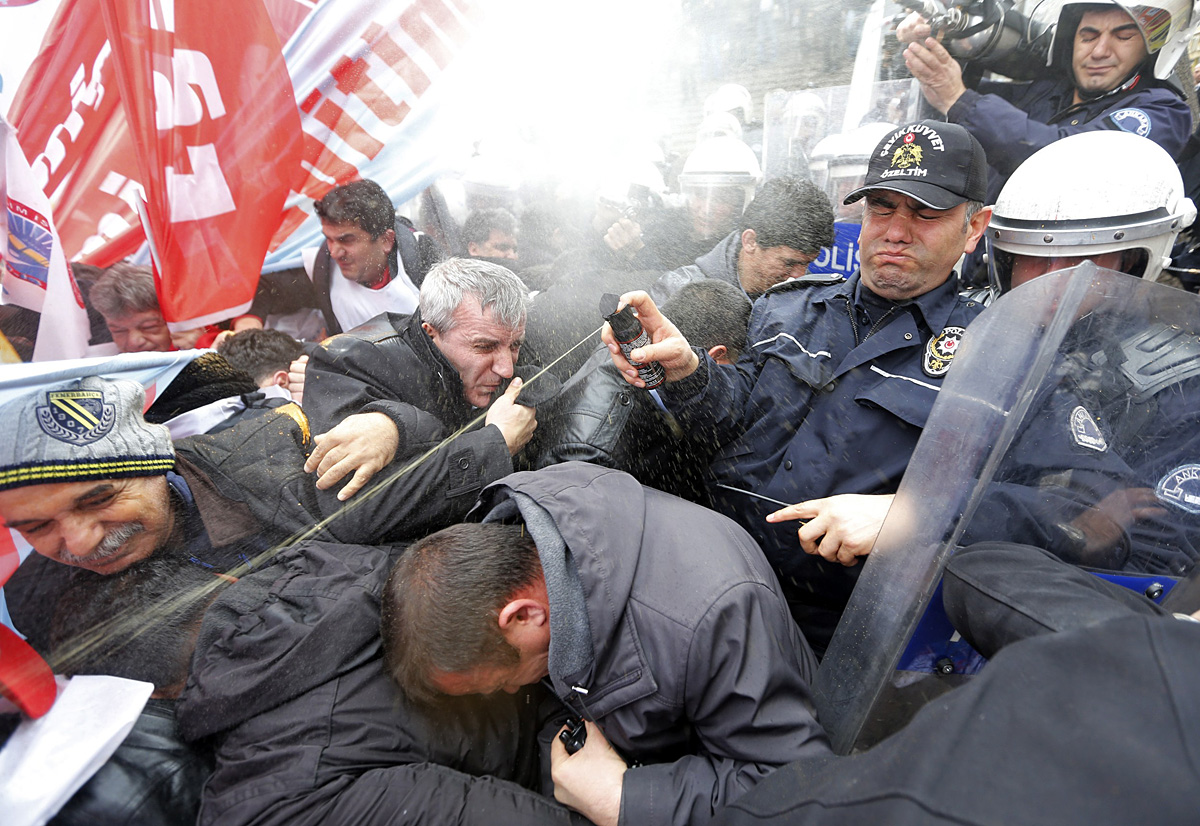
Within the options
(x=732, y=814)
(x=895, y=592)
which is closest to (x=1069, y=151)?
(x=895, y=592)

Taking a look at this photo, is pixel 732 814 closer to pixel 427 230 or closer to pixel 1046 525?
pixel 1046 525

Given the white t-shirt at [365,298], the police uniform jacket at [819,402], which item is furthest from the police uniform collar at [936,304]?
the white t-shirt at [365,298]

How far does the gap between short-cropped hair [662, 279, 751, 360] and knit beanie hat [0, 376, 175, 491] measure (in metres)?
1.65

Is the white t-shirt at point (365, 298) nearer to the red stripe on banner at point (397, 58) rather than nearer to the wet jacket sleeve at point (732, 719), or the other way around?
the red stripe on banner at point (397, 58)

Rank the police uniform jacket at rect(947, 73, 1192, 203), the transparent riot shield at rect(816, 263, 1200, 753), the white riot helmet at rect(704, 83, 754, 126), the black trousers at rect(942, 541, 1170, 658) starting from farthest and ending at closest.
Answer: the white riot helmet at rect(704, 83, 754, 126) → the police uniform jacket at rect(947, 73, 1192, 203) → the transparent riot shield at rect(816, 263, 1200, 753) → the black trousers at rect(942, 541, 1170, 658)

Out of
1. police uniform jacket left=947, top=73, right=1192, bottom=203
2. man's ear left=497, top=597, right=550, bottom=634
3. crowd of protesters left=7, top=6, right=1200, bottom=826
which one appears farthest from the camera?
police uniform jacket left=947, top=73, right=1192, bottom=203

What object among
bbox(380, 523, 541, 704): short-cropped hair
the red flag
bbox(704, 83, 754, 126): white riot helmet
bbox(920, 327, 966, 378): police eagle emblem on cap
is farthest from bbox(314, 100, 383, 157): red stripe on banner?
bbox(704, 83, 754, 126): white riot helmet

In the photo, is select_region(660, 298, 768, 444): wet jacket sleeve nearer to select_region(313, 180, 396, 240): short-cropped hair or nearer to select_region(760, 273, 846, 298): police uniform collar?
select_region(760, 273, 846, 298): police uniform collar

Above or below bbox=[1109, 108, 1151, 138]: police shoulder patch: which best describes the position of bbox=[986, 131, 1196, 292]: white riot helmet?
below

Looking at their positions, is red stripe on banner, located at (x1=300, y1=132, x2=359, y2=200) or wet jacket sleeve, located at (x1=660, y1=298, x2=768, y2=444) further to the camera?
red stripe on banner, located at (x1=300, y1=132, x2=359, y2=200)

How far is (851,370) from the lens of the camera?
1.87 meters

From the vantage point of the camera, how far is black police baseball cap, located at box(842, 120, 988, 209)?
5.87 feet

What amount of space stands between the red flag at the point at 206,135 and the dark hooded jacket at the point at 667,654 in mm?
1580

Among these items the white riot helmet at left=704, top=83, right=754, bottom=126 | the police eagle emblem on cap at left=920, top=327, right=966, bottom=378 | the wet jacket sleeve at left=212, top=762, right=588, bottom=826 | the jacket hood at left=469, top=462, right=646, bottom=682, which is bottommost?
the wet jacket sleeve at left=212, top=762, right=588, bottom=826
